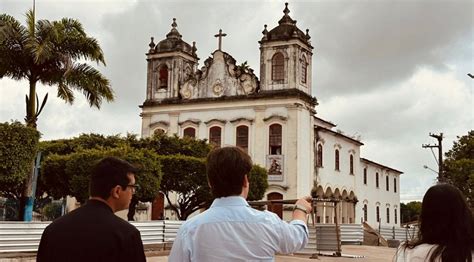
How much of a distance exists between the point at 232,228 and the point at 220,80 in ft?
111

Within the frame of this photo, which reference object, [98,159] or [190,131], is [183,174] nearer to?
[98,159]

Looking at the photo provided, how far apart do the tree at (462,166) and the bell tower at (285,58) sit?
387 inches

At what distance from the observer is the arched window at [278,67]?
35.0 m

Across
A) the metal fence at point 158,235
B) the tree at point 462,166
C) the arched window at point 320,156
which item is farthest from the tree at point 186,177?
the tree at point 462,166

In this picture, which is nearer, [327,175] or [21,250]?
[21,250]

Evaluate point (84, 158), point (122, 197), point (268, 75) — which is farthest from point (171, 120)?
point (122, 197)

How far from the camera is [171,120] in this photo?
123 ft

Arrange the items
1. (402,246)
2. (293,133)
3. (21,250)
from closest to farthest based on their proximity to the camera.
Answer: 1. (402,246)
2. (21,250)
3. (293,133)

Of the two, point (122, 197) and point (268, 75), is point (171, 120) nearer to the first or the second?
point (268, 75)

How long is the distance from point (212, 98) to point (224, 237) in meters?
33.6

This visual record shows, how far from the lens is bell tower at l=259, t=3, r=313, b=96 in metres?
34.6

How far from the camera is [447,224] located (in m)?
3.03

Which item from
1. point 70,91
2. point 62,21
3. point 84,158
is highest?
point 62,21

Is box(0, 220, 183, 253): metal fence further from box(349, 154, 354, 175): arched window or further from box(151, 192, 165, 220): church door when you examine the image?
box(349, 154, 354, 175): arched window
